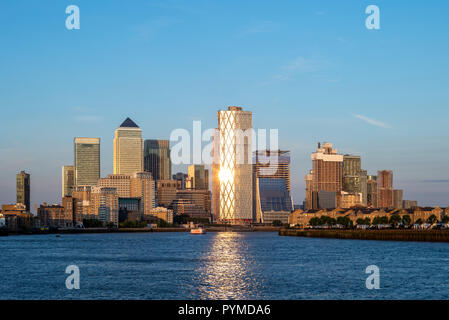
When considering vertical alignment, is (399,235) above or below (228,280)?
below

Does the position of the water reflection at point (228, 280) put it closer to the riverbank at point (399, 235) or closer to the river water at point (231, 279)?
the river water at point (231, 279)

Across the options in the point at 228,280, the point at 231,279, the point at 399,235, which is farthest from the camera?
the point at 399,235

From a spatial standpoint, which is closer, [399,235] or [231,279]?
[231,279]

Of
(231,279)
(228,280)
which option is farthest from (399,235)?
(228,280)

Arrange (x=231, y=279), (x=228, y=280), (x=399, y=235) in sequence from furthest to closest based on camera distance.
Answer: (x=399, y=235), (x=231, y=279), (x=228, y=280)

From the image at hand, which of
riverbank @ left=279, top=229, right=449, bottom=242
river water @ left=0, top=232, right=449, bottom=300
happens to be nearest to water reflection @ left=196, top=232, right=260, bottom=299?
river water @ left=0, top=232, right=449, bottom=300

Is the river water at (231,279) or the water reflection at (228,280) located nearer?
the river water at (231,279)

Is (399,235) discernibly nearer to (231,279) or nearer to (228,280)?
(231,279)

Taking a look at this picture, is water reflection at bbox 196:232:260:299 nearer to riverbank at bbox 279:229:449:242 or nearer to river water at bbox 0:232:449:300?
river water at bbox 0:232:449:300

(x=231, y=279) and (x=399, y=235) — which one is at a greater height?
(x=231, y=279)

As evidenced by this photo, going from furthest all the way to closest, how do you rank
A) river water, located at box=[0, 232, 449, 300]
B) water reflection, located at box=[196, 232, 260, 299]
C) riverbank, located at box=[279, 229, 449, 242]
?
riverbank, located at box=[279, 229, 449, 242], water reflection, located at box=[196, 232, 260, 299], river water, located at box=[0, 232, 449, 300]

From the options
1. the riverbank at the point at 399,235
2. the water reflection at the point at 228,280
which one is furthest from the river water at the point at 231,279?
the riverbank at the point at 399,235
